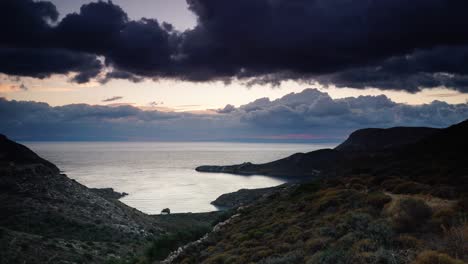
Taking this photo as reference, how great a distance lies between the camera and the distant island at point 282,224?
12.5 meters

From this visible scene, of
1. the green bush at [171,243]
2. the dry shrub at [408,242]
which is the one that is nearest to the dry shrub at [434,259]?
the dry shrub at [408,242]

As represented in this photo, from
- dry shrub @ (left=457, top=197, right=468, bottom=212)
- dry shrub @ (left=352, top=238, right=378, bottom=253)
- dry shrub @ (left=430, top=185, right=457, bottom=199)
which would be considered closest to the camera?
dry shrub @ (left=352, top=238, right=378, bottom=253)

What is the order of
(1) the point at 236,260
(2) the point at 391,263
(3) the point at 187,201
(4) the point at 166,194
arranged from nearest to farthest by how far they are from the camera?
(2) the point at 391,263, (1) the point at 236,260, (3) the point at 187,201, (4) the point at 166,194

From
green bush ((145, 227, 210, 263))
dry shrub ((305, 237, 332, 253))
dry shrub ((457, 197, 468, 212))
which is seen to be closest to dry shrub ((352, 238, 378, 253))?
dry shrub ((305, 237, 332, 253))

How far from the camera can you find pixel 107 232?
171 ft

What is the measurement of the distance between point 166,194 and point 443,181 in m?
132

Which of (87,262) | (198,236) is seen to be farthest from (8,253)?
(198,236)

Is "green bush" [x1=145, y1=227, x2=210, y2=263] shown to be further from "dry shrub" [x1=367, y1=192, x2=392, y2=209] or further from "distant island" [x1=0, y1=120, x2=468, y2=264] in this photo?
"dry shrub" [x1=367, y1=192, x2=392, y2=209]

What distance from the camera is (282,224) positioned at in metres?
22.7

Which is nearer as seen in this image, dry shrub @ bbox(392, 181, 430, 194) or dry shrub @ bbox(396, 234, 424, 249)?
dry shrub @ bbox(396, 234, 424, 249)

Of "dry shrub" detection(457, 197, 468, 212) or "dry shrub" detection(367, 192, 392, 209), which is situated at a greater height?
"dry shrub" detection(457, 197, 468, 212)

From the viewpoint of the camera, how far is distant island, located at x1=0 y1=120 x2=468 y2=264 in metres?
12.5

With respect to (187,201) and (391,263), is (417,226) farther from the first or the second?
(187,201)

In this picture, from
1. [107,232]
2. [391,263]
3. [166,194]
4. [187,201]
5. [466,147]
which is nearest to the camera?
[391,263]
